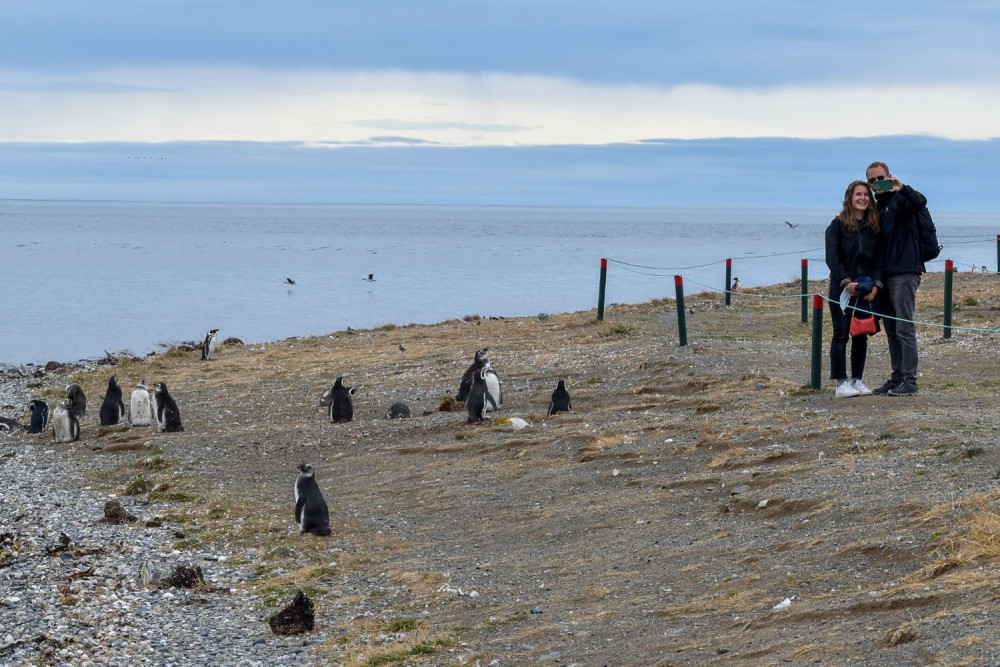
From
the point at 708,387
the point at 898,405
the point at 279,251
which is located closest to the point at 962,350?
the point at 708,387

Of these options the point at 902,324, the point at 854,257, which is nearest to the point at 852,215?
the point at 854,257

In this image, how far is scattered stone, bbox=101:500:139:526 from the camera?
10531 mm

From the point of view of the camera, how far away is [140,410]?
53.2ft

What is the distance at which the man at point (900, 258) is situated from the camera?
10.7 metres

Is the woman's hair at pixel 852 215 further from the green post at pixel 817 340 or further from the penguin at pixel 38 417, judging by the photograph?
the penguin at pixel 38 417

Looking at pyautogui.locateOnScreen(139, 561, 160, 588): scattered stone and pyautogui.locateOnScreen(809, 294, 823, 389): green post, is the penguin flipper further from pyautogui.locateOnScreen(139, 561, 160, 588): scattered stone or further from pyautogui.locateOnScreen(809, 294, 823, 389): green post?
pyautogui.locateOnScreen(809, 294, 823, 389): green post

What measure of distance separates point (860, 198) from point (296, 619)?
21.6ft

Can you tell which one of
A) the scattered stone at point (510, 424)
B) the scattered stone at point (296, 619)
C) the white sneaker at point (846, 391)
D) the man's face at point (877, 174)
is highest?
the man's face at point (877, 174)

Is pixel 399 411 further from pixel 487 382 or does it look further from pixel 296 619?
pixel 296 619

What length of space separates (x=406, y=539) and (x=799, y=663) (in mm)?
4504

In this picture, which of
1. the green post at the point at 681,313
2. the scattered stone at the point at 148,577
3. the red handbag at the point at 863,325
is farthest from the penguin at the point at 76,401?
the red handbag at the point at 863,325

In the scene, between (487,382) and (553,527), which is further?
(487,382)

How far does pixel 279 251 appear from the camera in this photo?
9506cm

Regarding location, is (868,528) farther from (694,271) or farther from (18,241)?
(18,241)
